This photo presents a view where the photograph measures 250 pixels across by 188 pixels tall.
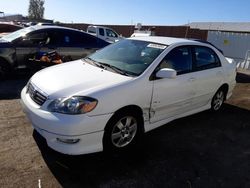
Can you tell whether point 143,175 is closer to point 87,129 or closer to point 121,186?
point 121,186

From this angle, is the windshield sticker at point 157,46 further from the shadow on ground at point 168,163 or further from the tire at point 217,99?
the tire at point 217,99

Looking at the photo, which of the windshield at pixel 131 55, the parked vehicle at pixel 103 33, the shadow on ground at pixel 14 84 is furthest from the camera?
the parked vehicle at pixel 103 33

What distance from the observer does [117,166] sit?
373 centimetres

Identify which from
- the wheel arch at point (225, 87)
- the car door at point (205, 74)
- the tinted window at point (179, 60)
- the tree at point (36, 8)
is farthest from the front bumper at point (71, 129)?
the tree at point (36, 8)

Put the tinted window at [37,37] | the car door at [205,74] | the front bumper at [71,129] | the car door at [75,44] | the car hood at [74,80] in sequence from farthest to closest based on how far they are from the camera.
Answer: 1. the car door at [75,44]
2. the tinted window at [37,37]
3. the car door at [205,74]
4. the car hood at [74,80]
5. the front bumper at [71,129]

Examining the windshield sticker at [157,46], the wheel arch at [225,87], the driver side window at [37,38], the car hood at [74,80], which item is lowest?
the wheel arch at [225,87]

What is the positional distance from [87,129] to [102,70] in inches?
47.0

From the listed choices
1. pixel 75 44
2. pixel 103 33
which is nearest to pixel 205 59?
pixel 75 44

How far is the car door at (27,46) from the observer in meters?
7.94

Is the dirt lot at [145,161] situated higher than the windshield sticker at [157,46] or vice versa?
the windshield sticker at [157,46]

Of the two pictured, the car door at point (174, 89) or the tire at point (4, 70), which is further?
the tire at point (4, 70)

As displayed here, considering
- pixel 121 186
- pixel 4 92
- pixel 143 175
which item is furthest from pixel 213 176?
pixel 4 92

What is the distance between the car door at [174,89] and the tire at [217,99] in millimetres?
1074

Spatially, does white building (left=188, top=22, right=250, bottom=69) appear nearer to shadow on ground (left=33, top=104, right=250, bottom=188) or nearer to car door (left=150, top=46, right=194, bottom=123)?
car door (left=150, top=46, right=194, bottom=123)
